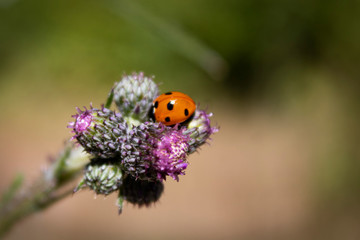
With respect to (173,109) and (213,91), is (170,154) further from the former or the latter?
(213,91)

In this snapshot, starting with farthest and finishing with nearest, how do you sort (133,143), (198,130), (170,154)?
(198,130) < (133,143) < (170,154)

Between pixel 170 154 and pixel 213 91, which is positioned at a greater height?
pixel 213 91

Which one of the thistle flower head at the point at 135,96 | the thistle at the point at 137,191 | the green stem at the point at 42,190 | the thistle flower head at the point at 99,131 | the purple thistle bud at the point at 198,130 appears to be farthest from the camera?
the green stem at the point at 42,190

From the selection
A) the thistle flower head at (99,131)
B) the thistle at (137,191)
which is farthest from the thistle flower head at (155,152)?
the thistle at (137,191)

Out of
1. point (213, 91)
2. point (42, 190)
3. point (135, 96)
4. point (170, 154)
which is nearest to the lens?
point (170, 154)

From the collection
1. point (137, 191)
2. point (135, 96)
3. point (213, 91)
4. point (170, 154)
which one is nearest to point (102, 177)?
point (137, 191)

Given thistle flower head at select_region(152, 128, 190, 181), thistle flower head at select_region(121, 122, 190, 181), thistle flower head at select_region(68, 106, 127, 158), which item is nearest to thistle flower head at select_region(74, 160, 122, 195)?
thistle flower head at select_region(68, 106, 127, 158)

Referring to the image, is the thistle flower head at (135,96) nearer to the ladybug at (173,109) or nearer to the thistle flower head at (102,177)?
the ladybug at (173,109)

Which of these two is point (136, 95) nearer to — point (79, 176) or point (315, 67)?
point (79, 176)
